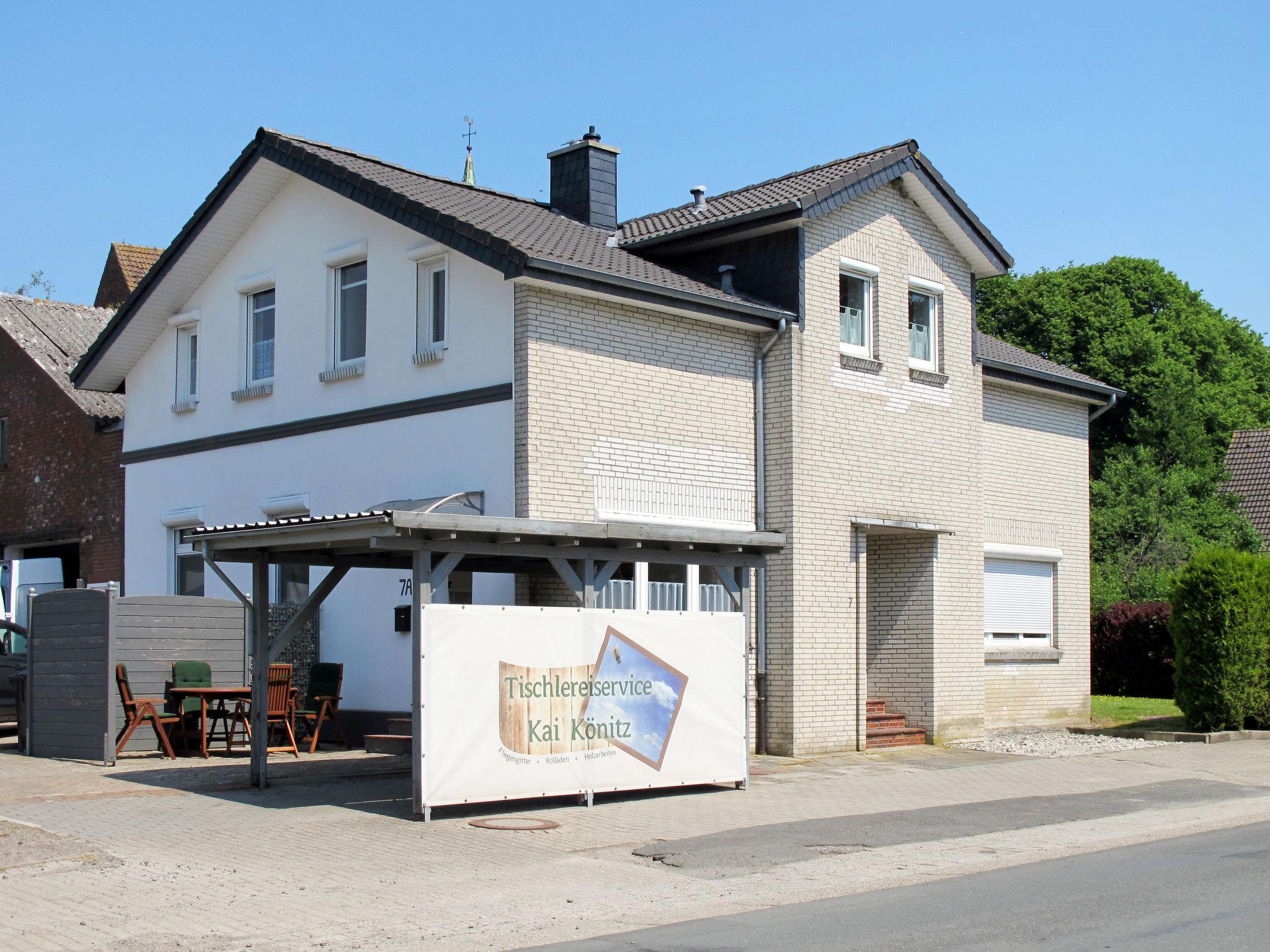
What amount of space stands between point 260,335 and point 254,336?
4.8 inches

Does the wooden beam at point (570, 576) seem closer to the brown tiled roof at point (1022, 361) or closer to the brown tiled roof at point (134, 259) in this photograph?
A: the brown tiled roof at point (1022, 361)

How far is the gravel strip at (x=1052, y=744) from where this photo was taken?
18406 millimetres

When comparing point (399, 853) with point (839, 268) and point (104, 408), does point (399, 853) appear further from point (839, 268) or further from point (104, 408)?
point (104, 408)

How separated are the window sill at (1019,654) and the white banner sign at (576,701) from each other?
789cm

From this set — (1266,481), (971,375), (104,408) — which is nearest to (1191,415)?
(1266,481)

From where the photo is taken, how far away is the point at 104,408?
25.4m

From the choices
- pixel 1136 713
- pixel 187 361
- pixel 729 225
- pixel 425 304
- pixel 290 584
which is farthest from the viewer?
pixel 1136 713

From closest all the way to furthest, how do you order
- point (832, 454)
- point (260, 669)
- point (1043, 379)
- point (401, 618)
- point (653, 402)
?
point (260, 669)
point (653, 402)
point (401, 618)
point (832, 454)
point (1043, 379)

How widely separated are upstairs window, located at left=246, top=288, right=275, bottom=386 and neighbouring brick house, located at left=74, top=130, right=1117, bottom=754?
1.9 inches

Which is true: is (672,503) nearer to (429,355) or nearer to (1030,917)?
(429,355)

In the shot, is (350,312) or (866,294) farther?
(866,294)

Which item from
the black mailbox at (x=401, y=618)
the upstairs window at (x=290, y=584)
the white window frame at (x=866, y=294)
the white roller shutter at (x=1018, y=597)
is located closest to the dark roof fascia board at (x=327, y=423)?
the upstairs window at (x=290, y=584)

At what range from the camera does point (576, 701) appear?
12.5m

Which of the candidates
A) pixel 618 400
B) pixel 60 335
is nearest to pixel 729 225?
pixel 618 400
